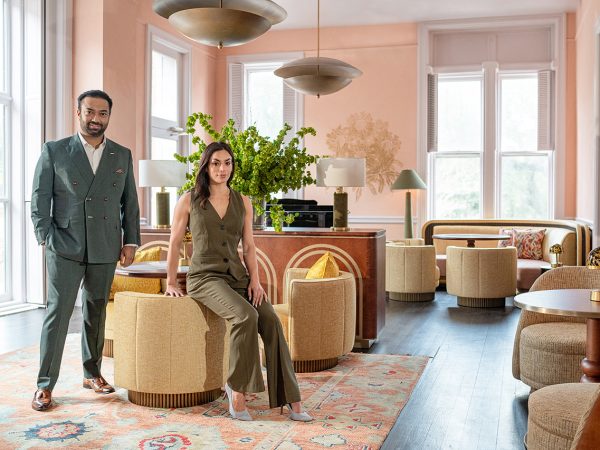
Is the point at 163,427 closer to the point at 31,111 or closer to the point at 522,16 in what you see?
the point at 31,111

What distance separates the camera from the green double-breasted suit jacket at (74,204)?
3705 millimetres

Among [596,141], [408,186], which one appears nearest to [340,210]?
[596,141]

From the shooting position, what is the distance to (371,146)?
10.1m

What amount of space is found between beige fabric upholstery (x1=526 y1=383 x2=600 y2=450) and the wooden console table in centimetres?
269

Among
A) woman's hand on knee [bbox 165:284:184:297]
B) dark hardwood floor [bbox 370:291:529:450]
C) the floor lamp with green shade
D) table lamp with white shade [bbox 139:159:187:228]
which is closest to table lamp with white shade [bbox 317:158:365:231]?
dark hardwood floor [bbox 370:291:529:450]

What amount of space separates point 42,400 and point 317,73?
340 cm

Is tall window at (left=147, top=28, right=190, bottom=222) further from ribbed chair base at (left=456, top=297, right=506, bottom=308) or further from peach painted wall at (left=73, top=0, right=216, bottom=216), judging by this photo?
ribbed chair base at (left=456, top=297, right=506, bottom=308)

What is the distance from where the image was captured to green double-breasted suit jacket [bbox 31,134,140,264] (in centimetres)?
371

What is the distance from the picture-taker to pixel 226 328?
3811 millimetres

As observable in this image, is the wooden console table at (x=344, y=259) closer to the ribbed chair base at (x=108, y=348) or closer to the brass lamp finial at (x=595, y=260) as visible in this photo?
the ribbed chair base at (x=108, y=348)

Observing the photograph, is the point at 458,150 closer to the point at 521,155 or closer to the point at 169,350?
the point at 521,155

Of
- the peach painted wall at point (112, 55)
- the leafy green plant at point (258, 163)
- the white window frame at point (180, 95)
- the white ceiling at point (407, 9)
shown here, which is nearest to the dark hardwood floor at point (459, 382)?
the leafy green plant at point (258, 163)

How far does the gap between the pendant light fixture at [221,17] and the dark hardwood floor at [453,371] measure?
7.87 ft

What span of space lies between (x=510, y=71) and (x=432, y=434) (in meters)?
7.50
